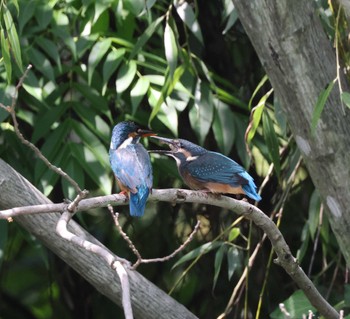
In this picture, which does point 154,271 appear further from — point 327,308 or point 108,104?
point 327,308

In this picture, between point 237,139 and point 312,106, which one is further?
point 237,139

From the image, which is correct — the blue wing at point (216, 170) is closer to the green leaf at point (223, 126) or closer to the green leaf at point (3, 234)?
the green leaf at point (223, 126)

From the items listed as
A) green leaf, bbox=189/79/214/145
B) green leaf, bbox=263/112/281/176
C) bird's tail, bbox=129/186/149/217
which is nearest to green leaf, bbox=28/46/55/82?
green leaf, bbox=189/79/214/145

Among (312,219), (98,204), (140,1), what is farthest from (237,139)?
(98,204)

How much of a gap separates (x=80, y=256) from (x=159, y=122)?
978mm

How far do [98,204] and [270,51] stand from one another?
42.0 inches

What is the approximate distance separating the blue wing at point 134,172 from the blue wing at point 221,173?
0.73ft

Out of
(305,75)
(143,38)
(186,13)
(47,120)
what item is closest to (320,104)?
(305,75)

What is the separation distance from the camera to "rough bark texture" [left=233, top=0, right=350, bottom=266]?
3.44 metres

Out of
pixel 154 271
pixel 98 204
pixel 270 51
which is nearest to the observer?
pixel 98 204

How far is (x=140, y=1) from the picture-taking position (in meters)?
4.04

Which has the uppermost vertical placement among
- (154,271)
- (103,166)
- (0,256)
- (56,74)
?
(56,74)

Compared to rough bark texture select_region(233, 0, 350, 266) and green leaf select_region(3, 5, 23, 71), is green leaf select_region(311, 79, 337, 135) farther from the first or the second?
green leaf select_region(3, 5, 23, 71)

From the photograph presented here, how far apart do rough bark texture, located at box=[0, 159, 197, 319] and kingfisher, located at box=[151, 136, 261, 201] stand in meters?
0.45
